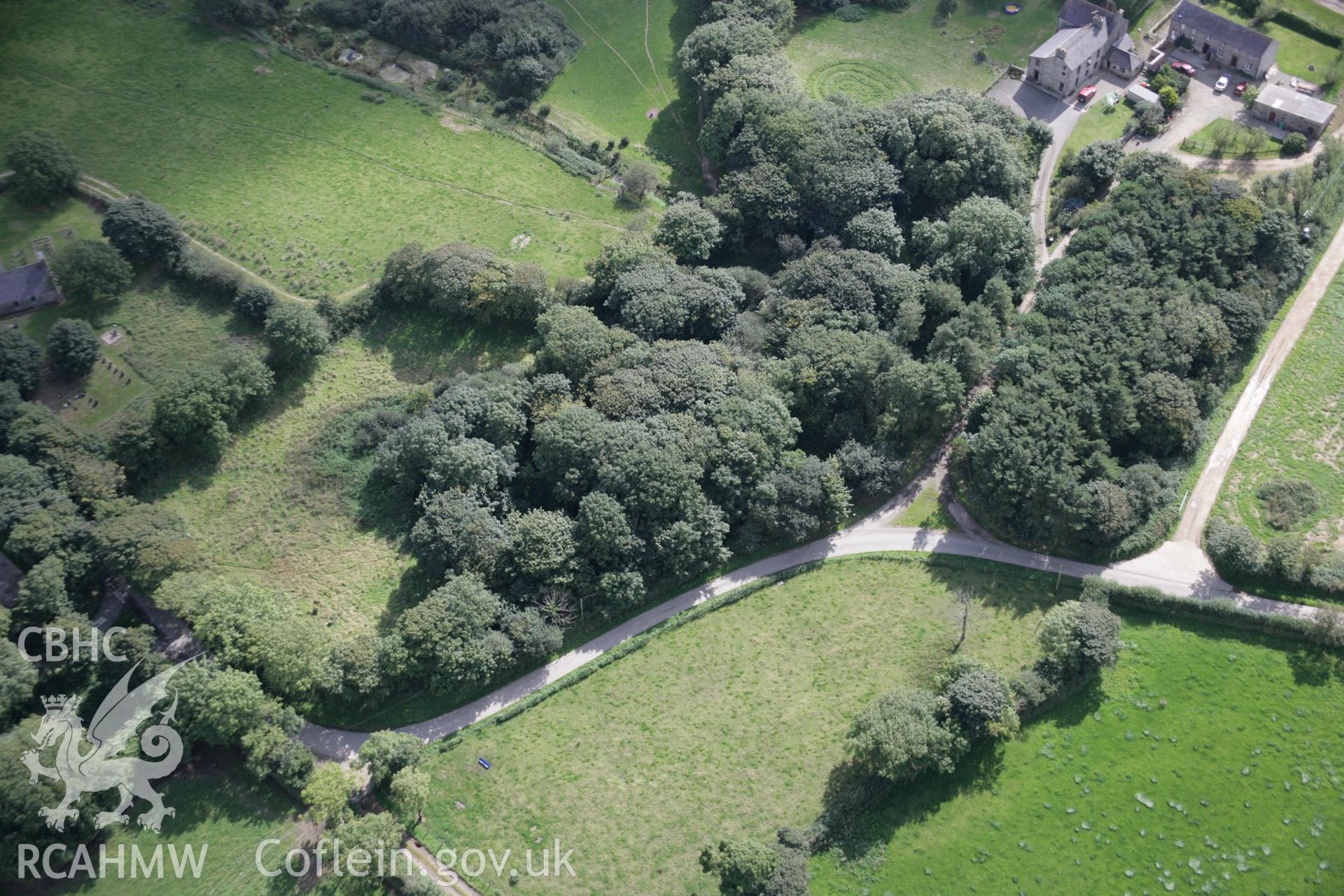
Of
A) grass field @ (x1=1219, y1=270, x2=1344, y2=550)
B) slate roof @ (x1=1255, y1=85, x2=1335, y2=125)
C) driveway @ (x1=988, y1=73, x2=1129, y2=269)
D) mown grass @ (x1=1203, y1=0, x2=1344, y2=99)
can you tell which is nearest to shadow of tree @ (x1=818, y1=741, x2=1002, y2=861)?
grass field @ (x1=1219, y1=270, x2=1344, y2=550)

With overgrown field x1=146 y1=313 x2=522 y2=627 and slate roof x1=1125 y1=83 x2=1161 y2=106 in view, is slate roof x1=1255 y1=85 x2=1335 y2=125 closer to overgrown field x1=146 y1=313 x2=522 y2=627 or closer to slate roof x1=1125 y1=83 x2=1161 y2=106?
slate roof x1=1125 y1=83 x2=1161 y2=106

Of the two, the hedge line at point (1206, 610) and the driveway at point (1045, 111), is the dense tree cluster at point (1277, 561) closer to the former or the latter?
the hedge line at point (1206, 610)

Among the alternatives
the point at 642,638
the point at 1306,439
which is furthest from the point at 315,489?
the point at 1306,439

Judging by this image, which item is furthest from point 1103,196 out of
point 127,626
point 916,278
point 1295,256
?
point 127,626

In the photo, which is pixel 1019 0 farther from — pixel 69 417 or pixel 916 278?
pixel 69 417

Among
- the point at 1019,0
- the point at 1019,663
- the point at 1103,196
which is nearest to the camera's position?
the point at 1019,663

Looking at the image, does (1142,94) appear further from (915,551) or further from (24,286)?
(24,286)
